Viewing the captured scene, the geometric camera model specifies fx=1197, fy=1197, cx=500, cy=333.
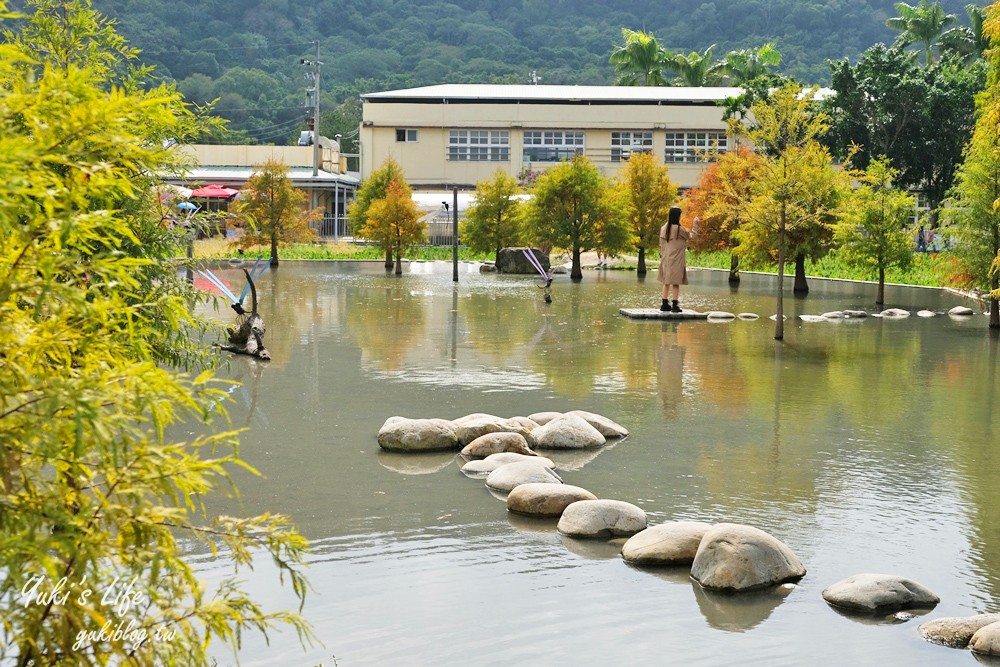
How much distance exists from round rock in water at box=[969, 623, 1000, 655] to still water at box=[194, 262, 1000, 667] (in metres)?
0.12

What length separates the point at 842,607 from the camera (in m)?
7.14

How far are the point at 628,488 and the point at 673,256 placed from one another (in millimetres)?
16194

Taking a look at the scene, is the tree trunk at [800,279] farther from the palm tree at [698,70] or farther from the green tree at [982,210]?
the palm tree at [698,70]

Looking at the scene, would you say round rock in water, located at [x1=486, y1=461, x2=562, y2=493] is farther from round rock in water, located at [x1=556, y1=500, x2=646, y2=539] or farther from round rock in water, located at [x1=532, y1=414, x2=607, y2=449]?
round rock in water, located at [x1=532, y1=414, x2=607, y2=449]

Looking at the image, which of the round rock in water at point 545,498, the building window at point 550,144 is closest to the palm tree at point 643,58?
the building window at point 550,144

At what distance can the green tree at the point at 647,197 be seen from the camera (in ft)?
152

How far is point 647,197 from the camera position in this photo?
152ft

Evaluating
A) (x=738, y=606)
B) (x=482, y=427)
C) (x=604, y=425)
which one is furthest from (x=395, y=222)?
(x=738, y=606)

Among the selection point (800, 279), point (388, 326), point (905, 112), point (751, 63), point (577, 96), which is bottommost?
point (388, 326)

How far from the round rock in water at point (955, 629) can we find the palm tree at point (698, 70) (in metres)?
80.3

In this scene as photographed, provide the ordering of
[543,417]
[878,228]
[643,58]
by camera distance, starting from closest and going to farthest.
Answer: [543,417]
[878,228]
[643,58]

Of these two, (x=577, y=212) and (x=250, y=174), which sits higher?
(x=250, y=174)

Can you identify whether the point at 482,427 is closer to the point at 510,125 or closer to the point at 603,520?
the point at 603,520

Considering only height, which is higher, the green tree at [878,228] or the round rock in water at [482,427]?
the green tree at [878,228]
